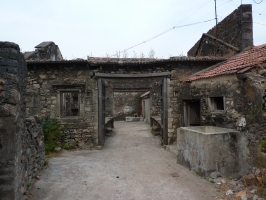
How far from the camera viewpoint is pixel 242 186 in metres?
3.88

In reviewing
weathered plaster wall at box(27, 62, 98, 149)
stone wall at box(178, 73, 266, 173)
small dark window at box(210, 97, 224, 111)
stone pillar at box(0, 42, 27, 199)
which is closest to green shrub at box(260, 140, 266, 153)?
stone wall at box(178, 73, 266, 173)

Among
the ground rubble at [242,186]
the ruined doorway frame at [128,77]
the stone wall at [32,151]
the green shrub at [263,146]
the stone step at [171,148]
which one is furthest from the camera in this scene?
the ruined doorway frame at [128,77]

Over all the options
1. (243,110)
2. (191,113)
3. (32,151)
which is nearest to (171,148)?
(191,113)

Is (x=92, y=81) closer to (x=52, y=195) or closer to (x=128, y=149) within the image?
(x=128, y=149)

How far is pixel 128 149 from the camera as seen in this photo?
7.55 meters

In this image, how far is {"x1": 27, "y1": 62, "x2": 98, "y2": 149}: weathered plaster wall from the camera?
7570 mm

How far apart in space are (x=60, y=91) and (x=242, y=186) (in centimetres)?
663

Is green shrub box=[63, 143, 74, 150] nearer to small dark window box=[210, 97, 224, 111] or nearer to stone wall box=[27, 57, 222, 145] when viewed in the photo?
stone wall box=[27, 57, 222, 145]

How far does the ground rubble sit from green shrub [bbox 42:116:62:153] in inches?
217

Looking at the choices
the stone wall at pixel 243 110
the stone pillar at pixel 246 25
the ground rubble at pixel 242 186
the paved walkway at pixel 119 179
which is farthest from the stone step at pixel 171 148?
the stone pillar at pixel 246 25

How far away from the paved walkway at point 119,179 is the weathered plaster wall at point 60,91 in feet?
3.61

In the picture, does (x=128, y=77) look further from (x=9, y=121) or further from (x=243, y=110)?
(x=9, y=121)

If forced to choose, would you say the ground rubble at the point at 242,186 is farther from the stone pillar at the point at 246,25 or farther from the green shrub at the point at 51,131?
the stone pillar at the point at 246,25

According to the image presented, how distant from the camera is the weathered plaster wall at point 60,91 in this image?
24.8 feet
